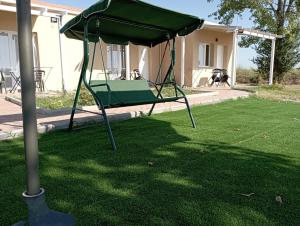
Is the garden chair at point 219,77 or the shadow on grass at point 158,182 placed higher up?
the garden chair at point 219,77

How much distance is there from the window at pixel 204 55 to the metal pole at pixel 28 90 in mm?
15501

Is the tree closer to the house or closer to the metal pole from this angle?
the house

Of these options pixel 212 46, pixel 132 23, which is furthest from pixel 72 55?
pixel 132 23

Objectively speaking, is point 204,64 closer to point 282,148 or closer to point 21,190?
point 282,148

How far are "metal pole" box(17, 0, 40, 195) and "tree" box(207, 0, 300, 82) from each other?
18124 mm

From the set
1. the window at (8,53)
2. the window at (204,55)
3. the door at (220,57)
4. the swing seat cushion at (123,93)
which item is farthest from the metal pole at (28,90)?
the door at (220,57)

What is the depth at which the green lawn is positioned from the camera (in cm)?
235

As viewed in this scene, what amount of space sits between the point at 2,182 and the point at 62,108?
4.20m

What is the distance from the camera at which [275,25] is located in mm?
17641

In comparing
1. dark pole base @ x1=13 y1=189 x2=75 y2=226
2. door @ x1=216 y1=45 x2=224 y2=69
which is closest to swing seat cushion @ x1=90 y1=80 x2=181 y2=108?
dark pole base @ x1=13 y1=189 x2=75 y2=226

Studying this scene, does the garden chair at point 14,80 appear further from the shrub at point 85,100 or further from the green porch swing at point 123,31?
the green porch swing at point 123,31

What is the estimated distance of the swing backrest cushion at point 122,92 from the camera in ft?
15.4

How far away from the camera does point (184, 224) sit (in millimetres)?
2209

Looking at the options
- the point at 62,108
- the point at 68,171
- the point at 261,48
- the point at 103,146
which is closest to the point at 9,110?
the point at 62,108
